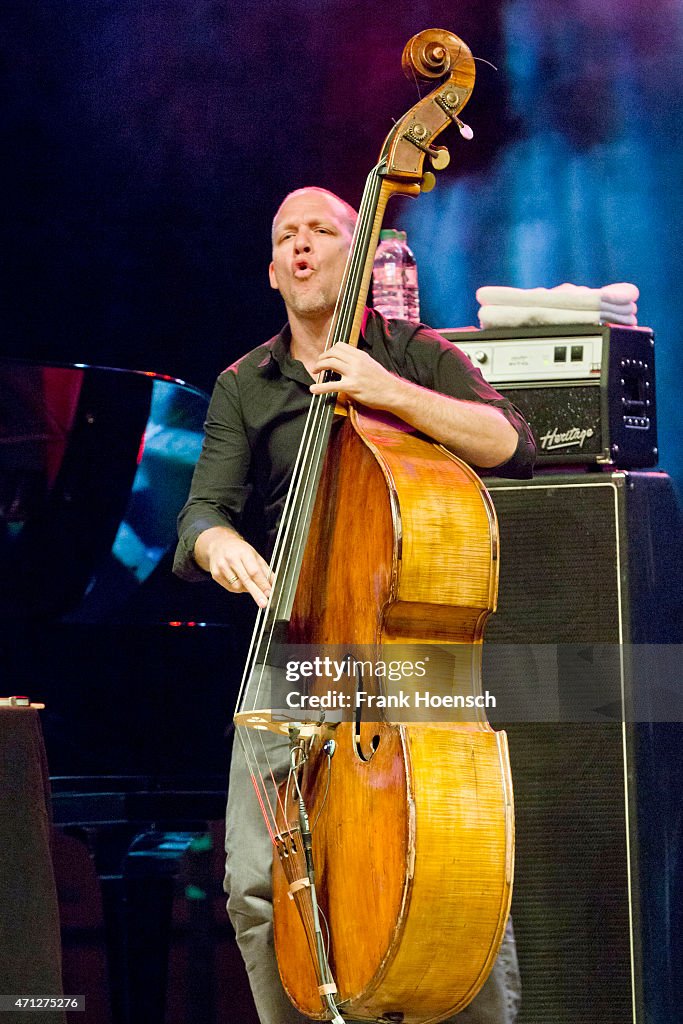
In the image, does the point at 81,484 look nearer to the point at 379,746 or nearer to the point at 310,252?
the point at 310,252

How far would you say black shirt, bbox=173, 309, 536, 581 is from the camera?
93.0 inches

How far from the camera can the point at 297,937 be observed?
6.51ft

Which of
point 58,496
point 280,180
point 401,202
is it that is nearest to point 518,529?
point 58,496

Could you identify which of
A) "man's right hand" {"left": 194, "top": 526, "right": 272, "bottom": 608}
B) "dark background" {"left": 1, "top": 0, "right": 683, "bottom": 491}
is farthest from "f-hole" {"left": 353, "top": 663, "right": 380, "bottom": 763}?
"dark background" {"left": 1, "top": 0, "right": 683, "bottom": 491}

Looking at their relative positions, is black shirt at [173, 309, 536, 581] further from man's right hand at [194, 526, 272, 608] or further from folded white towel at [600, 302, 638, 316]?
folded white towel at [600, 302, 638, 316]

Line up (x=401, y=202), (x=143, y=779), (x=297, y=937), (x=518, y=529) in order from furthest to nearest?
(x=401, y=202) < (x=143, y=779) < (x=518, y=529) < (x=297, y=937)

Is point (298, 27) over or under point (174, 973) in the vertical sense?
over

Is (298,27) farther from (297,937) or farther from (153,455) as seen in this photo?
(297,937)

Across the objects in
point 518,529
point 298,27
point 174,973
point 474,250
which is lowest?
point 174,973

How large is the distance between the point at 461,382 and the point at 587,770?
80cm

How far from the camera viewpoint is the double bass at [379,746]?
6.02ft

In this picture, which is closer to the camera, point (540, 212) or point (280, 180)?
point (540, 212)

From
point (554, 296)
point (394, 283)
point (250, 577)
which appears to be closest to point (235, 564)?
point (250, 577)

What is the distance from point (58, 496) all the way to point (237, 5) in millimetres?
1651
